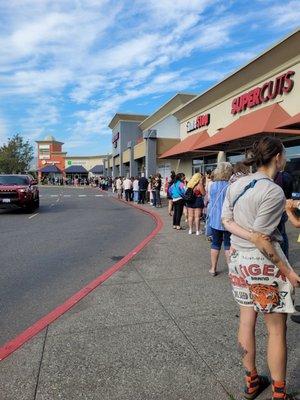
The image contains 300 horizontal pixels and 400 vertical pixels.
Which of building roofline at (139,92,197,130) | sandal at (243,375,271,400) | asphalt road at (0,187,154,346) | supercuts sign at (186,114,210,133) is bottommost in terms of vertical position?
asphalt road at (0,187,154,346)

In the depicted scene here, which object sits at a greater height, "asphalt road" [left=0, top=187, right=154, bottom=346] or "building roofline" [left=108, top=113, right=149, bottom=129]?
"building roofline" [left=108, top=113, right=149, bottom=129]

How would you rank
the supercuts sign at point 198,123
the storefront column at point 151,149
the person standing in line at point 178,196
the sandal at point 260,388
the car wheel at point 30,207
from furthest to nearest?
the storefront column at point 151,149 → the supercuts sign at point 198,123 → the car wheel at point 30,207 → the person standing in line at point 178,196 → the sandal at point 260,388

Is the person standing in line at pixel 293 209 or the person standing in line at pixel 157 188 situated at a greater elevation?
the person standing in line at pixel 293 209

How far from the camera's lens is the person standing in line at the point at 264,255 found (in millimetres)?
2582

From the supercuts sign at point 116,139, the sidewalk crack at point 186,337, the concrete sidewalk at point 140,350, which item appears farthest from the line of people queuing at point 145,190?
the supercuts sign at point 116,139

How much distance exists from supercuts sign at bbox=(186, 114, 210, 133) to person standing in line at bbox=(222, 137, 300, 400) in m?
18.8

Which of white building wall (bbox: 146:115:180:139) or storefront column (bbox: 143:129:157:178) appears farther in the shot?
white building wall (bbox: 146:115:180:139)

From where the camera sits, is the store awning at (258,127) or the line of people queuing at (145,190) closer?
the store awning at (258,127)

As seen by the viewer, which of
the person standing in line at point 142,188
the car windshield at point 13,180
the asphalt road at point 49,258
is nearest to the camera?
the asphalt road at point 49,258

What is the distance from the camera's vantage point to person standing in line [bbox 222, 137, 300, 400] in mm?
2582

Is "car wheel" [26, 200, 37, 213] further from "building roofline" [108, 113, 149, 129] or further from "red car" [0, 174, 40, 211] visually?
"building roofline" [108, 113, 149, 129]

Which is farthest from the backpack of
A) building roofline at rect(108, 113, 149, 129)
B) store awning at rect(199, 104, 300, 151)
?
building roofline at rect(108, 113, 149, 129)

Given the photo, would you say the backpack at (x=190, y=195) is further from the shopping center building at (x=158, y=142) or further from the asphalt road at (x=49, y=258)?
the shopping center building at (x=158, y=142)

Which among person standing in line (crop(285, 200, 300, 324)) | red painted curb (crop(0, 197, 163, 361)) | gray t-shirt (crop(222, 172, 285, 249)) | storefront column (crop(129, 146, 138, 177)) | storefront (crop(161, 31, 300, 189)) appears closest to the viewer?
gray t-shirt (crop(222, 172, 285, 249))
